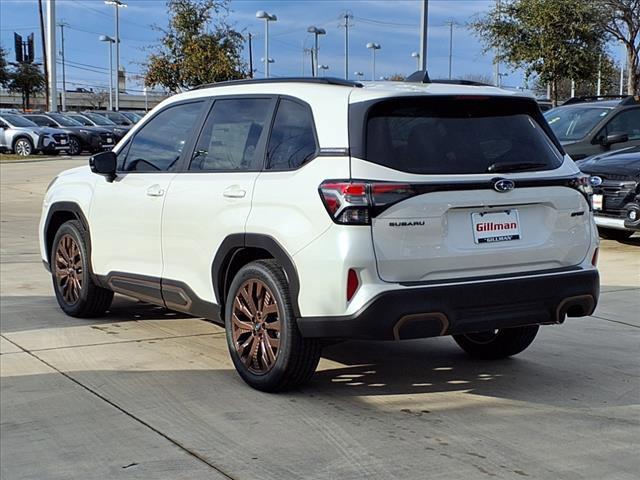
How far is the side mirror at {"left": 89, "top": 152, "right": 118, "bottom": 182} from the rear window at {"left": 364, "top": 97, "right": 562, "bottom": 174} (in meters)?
2.64

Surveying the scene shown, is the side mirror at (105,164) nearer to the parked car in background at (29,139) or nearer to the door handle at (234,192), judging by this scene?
the door handle at (234,192)

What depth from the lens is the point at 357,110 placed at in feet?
16.1

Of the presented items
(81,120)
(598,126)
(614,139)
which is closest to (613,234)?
(614,139)

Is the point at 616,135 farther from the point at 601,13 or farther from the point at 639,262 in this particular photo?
the point at 601,13

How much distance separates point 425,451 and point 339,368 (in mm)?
1608

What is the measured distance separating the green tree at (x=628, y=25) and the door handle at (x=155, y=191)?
1037 inches

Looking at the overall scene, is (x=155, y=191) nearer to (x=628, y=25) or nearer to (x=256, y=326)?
(x=256, y=326)

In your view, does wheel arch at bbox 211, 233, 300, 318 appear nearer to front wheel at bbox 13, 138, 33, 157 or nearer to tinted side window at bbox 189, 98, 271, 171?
tinted side window at bbox 189, 98, 271, 171

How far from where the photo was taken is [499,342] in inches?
239

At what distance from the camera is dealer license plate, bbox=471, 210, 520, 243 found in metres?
4.90

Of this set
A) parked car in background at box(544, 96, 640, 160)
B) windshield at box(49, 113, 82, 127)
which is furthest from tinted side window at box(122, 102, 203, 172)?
windshield at box(49, 113, 82, 127)

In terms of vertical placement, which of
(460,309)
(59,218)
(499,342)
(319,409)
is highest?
(59,218)

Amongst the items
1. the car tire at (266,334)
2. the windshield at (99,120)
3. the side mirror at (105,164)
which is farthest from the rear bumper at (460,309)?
the windshield at (99,120)

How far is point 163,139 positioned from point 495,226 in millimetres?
2709
